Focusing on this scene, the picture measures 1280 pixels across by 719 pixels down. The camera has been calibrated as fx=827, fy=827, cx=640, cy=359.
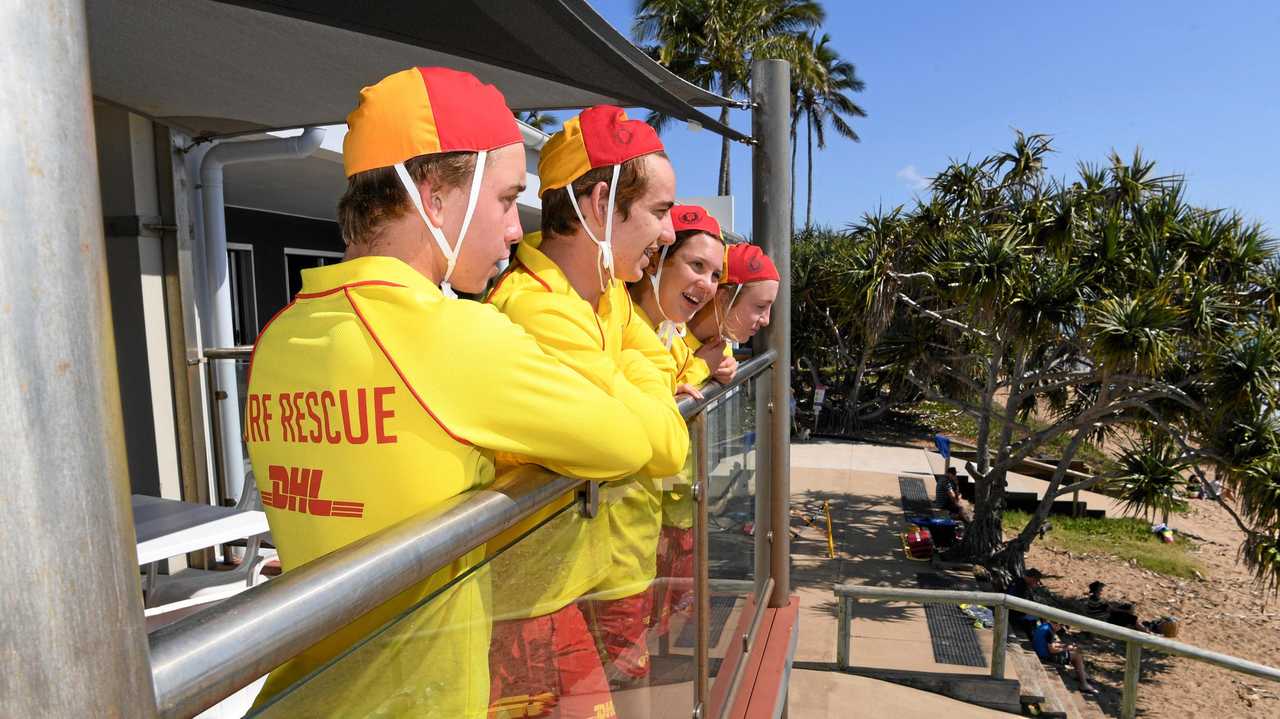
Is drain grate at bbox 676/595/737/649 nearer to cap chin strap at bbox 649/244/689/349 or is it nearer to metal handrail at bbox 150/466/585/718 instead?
cap chin strap at bbox 649/244/689/349

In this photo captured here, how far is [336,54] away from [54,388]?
2927mm

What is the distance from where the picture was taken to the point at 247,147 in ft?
17.7

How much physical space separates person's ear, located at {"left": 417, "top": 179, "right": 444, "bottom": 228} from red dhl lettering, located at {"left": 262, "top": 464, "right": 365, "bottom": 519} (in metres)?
0.45

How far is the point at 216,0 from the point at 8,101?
7.10 ft

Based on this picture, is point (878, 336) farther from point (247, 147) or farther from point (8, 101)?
point (8, 101)

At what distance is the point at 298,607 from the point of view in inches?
26.8

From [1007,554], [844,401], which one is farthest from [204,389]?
[844,401]

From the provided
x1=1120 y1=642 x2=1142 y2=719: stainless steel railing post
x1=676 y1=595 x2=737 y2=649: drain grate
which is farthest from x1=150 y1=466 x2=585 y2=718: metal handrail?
x1=1120 y1=642 x2=1142 y2=719: stainless steel railing post

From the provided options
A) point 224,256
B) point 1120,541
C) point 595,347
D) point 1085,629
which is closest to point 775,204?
point 595,347

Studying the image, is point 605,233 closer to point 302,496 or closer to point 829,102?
point 302,496

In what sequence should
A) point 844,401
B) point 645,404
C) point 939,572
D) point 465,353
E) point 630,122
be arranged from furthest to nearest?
1. point 844,401
2. point 939,572
3. point 630,122
4. point 645,404
5. point 465,353

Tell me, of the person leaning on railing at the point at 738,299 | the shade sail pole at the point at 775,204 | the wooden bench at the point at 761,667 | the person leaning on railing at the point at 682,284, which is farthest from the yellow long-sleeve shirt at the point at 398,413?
the shade sail pole at the point at 775,204

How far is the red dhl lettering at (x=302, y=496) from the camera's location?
121 centimetres

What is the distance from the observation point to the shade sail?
2.42 metres
